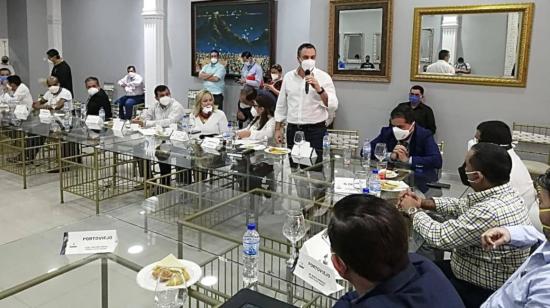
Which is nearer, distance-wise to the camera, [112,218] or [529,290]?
[529,290]

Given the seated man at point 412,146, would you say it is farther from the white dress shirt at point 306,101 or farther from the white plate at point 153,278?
the white plate at point 153,278

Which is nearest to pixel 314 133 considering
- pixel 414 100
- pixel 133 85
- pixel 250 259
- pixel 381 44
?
pixel 414 100

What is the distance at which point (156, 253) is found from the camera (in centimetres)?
200

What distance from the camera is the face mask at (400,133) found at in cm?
346

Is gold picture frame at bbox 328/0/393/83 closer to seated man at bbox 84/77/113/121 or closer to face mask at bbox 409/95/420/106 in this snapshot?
face mask at bbox 409/95/420/106

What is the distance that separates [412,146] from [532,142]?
2.16 metres

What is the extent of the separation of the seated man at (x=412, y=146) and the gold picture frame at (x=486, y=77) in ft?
6.82

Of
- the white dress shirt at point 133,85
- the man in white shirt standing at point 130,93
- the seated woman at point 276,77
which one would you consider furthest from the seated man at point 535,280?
the white dress shirt at point 133,85

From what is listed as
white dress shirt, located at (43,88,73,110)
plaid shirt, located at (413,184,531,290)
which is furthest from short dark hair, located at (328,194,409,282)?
white dress shirt, located at (43,88,73,110)

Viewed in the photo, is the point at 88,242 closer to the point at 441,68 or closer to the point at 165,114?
the point at 165,114

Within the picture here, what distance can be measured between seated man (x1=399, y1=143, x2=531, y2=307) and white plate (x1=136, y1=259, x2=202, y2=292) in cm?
93

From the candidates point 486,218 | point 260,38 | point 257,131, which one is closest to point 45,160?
point 257,131

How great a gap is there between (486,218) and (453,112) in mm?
3797

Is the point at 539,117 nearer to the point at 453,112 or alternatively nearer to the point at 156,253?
the point at 453,112
